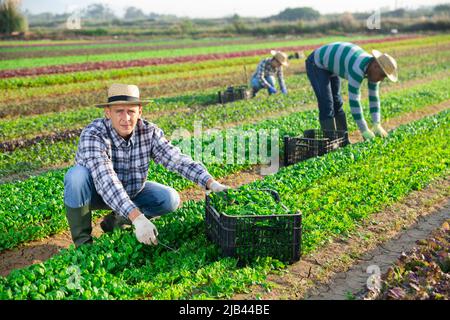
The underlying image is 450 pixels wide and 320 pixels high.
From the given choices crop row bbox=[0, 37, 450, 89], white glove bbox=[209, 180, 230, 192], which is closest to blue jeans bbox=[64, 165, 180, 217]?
white glove bbox=[209, 180, 230, 192]

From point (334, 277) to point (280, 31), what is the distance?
6569cm

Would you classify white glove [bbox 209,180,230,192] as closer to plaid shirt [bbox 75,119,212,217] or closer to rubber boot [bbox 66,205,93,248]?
plaid shirt [bbox 75,119,212,217]

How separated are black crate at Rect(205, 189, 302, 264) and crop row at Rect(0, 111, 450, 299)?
103 millimetres

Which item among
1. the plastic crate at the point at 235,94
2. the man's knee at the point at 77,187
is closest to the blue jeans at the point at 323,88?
the man's knee at the point at 77,187

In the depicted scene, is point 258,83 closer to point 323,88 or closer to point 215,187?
point 323,88

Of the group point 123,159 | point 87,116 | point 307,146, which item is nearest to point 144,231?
point 123,159

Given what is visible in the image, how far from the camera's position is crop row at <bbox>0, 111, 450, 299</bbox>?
4.45 metres

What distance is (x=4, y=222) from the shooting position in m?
6.45

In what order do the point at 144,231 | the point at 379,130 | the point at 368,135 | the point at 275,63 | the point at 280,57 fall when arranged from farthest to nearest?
1. the point at 275,63
2. the point at 280,57
3. the point at 379,130
4. the point at 368,135
5. the point at 144,231

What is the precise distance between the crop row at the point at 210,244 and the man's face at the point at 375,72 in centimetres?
112

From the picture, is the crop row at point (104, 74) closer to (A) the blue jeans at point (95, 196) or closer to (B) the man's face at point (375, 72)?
(B) the man's face at point (375, 72)

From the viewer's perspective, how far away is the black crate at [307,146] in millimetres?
9245

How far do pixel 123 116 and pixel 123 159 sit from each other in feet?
1.68

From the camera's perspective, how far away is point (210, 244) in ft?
18.1
